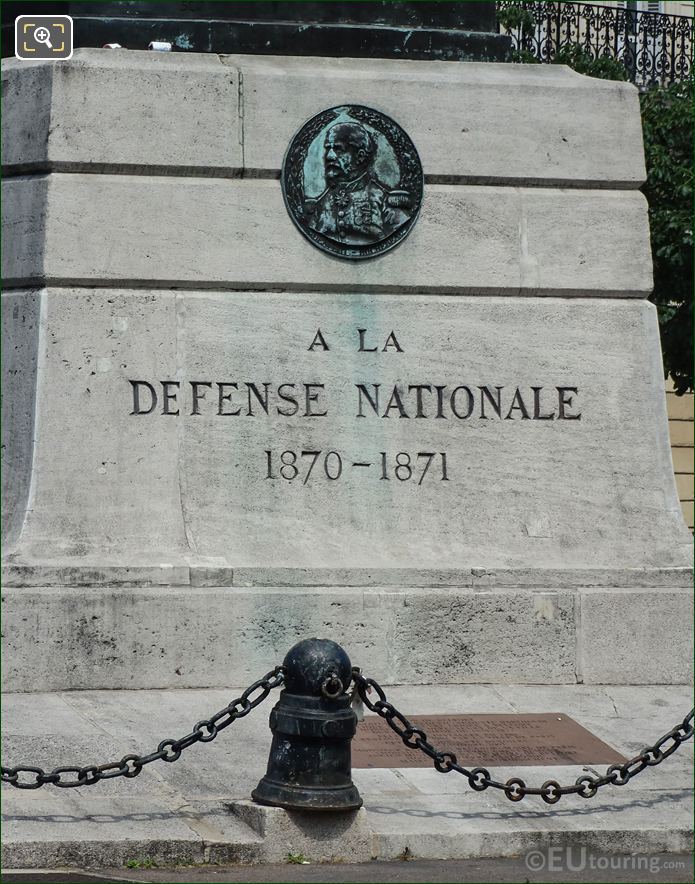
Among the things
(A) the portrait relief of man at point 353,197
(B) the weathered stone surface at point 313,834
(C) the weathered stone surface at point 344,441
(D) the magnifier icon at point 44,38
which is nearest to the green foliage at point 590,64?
(C) the weathered stone surface at point 344,441

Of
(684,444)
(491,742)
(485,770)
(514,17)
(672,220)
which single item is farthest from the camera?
(684,444)

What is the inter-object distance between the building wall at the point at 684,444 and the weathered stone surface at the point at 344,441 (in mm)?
11875

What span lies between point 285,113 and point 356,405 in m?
1.42

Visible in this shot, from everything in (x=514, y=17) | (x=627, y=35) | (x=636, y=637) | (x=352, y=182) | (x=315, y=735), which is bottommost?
(x=315, y=735)

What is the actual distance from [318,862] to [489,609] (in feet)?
7.62

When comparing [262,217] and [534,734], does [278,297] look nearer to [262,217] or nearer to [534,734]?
[262,217]

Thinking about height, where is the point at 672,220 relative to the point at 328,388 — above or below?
above

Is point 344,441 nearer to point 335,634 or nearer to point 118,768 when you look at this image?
point 335,634

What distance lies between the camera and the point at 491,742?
7691 mm

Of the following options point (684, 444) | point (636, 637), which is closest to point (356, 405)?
point (636, 637)

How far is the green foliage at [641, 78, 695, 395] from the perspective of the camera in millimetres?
13539

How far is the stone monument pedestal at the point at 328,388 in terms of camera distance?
8.45m

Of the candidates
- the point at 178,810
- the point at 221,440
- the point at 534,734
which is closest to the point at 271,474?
the point at 221,440

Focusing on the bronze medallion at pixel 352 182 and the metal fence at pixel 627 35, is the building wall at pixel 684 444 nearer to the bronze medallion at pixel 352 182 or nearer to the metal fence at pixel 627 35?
the metal fence at pixel 627 35
